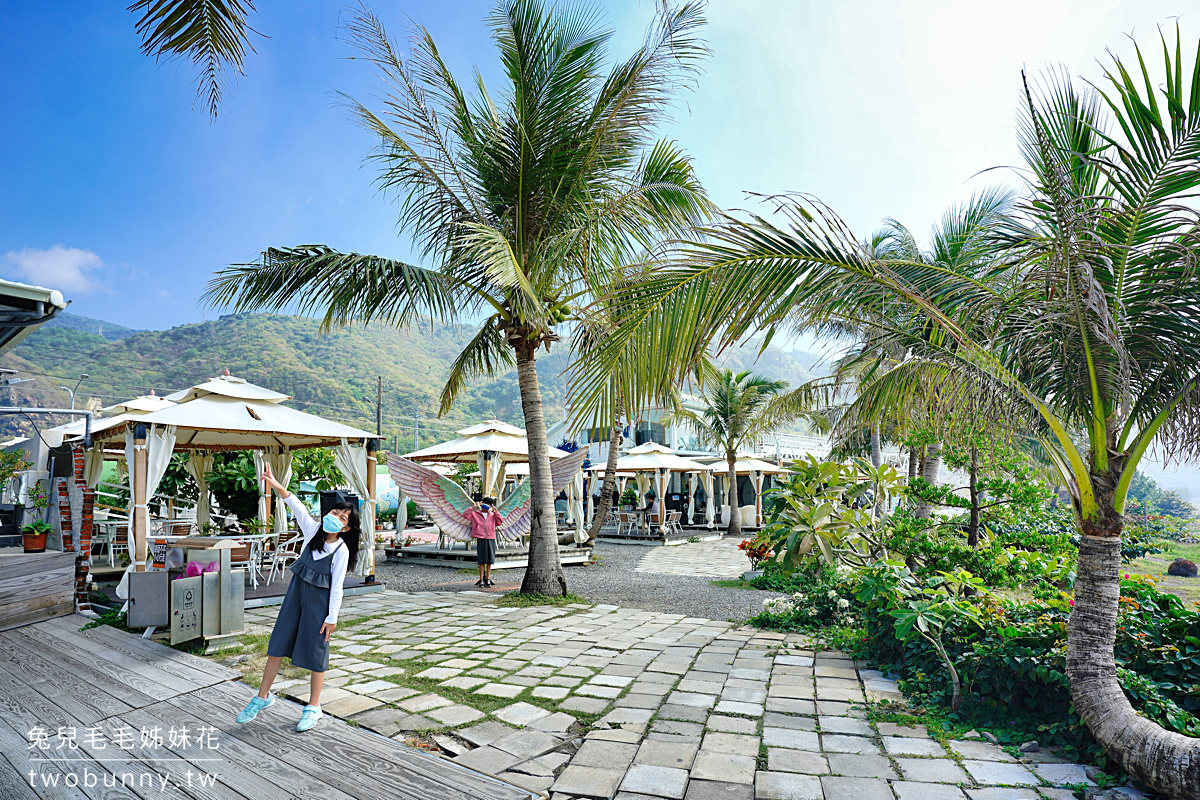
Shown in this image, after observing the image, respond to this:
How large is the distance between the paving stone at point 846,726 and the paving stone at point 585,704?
1331 millimetres

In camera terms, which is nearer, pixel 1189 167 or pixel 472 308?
pixel 1189 167

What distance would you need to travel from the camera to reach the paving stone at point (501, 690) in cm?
422

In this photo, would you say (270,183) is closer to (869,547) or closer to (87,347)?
(87,347)

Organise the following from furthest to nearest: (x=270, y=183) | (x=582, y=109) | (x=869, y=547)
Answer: (x=270, y=183) → (x=582, y=109) → (x=869, y=547)

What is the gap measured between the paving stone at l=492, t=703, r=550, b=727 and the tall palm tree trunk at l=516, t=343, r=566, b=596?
406 cm

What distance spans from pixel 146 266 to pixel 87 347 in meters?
67.2

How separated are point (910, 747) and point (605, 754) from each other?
1641 mm

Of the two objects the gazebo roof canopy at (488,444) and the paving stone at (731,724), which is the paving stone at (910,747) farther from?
the gazebo roof canopy at (488,444)

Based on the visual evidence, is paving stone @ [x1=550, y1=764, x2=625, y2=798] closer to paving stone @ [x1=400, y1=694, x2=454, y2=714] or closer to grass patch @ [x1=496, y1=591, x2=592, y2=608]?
paving stone @ [x1=400, y1=694, x2=454, y2=714]

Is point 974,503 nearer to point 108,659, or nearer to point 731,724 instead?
point 731,724

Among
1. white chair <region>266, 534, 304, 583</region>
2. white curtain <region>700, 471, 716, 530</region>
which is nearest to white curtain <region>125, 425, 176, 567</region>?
white chair <region>266, 534, 304, 583</region>

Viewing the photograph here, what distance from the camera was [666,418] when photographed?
2306cm

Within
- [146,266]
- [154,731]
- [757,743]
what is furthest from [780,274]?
[146,266]

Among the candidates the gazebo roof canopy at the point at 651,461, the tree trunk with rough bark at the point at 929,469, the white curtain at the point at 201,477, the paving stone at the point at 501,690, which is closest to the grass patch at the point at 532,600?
the paving stone at the point at 501,690
